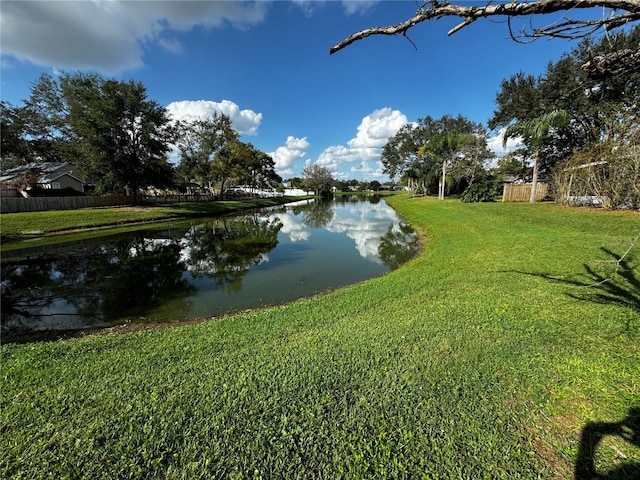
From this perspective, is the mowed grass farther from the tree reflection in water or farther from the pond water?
the tree reflection in water

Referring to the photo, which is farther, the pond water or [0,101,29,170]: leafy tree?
[0,101,29,170]: leafy tree

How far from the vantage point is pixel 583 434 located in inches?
84.8

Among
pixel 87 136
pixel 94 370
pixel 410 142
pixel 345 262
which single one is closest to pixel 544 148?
pixel 410 142

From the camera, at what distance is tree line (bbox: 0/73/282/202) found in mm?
22688

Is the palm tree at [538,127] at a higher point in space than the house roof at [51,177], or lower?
higher

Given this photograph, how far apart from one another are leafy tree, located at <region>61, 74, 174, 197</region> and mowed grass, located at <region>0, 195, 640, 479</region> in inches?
1000

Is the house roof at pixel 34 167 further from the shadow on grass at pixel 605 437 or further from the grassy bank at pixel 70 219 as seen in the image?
the shadow on grass at pixel 605 437

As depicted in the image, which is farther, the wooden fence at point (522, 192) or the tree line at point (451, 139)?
the wooden fence at point (522, 192)

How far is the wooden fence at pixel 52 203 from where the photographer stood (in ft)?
62.7

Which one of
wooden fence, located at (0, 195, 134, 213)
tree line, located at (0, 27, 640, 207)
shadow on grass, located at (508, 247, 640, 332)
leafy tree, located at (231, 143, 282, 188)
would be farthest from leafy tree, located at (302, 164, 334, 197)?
shadow on grass, located at (508, 247, 640, 332)

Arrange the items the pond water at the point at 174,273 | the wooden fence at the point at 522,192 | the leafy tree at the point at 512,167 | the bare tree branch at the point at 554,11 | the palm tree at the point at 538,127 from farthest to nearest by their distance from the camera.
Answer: the leafy tree at the point at 512,167 < the wooden fence at the point at 522,192 < the palm tree at the point at 538,127 < the pond water at the point at 174,273 < the bare tree branch at the point at 554,11

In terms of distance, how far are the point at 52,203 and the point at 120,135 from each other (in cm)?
782

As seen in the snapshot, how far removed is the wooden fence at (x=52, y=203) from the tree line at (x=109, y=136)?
1145 mm

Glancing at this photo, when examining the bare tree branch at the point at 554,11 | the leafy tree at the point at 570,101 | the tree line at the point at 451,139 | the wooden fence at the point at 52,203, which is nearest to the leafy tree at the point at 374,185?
the tree line at the point at 451,139
